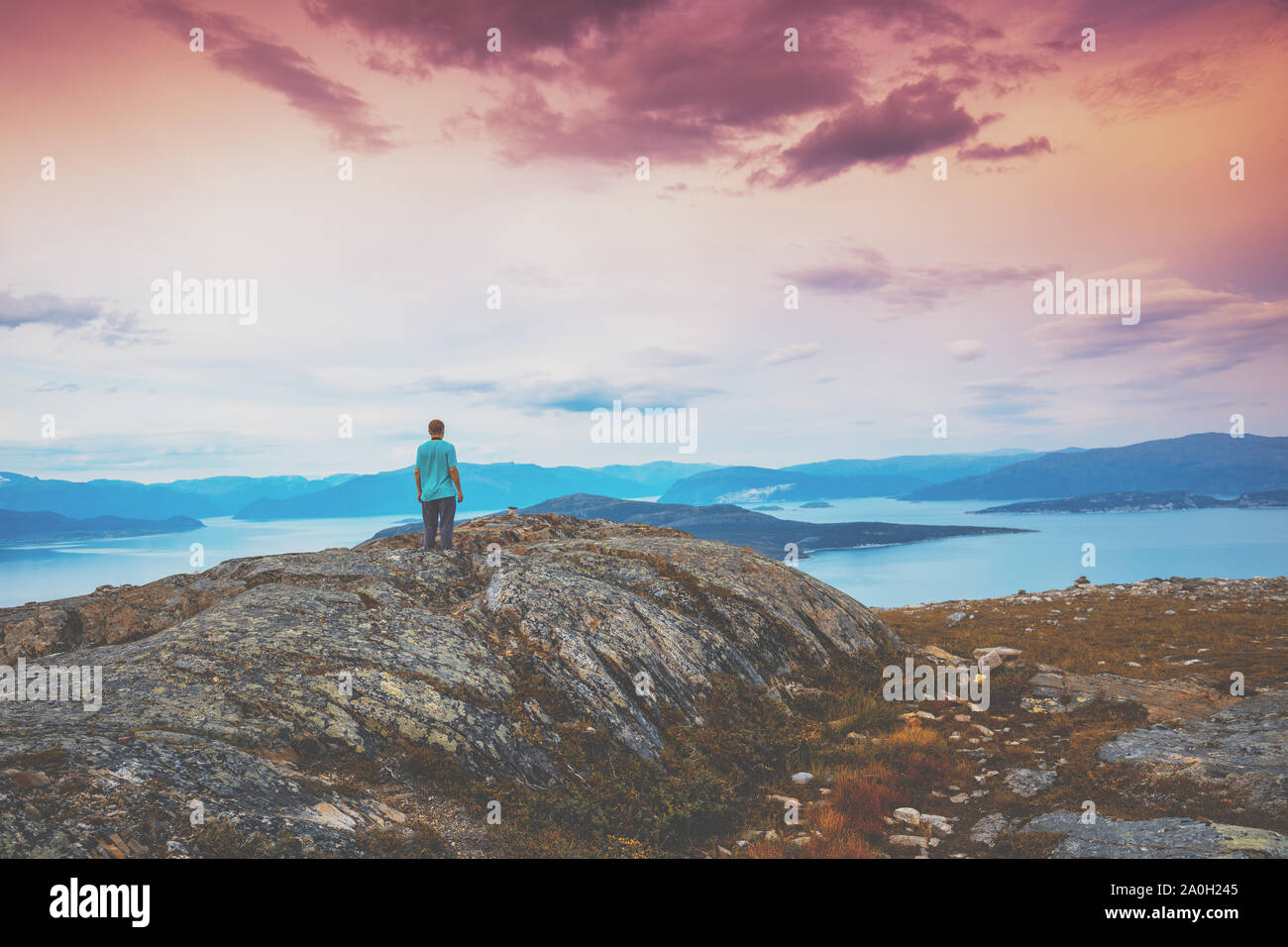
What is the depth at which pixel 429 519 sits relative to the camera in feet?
64.6

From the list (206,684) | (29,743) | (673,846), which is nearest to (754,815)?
(673,846)

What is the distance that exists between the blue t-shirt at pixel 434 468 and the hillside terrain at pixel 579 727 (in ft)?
6.53

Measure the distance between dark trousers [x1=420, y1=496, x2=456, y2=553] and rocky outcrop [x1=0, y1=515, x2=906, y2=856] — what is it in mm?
699

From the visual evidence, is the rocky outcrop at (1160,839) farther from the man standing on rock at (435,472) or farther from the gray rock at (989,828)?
the man standing on rock at (435,472)

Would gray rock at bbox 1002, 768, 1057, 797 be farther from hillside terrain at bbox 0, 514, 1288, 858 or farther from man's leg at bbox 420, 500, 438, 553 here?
man's leg at bbox 420, 500, 438, 553

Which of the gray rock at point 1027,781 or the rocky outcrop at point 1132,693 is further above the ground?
the rocky outcrop at point 1132,693

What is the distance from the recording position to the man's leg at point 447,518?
19.5 meters

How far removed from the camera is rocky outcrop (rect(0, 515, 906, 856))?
8.52 meters

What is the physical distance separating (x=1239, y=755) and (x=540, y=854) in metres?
13.4

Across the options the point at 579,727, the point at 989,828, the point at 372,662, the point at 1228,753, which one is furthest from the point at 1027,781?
the point at 372,662

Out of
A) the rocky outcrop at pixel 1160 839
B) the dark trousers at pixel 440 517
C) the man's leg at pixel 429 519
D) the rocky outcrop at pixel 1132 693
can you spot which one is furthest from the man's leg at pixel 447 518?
the rocky outcrop at pixel 1132 693

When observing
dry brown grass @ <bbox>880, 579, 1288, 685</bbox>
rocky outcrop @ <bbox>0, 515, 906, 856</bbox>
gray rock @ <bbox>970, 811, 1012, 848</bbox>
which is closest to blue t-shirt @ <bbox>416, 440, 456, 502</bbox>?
rocky outcrop @ <bbox>0, 515, 906, 856</bbox>

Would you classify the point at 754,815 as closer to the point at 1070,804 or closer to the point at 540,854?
the point at 540,854
